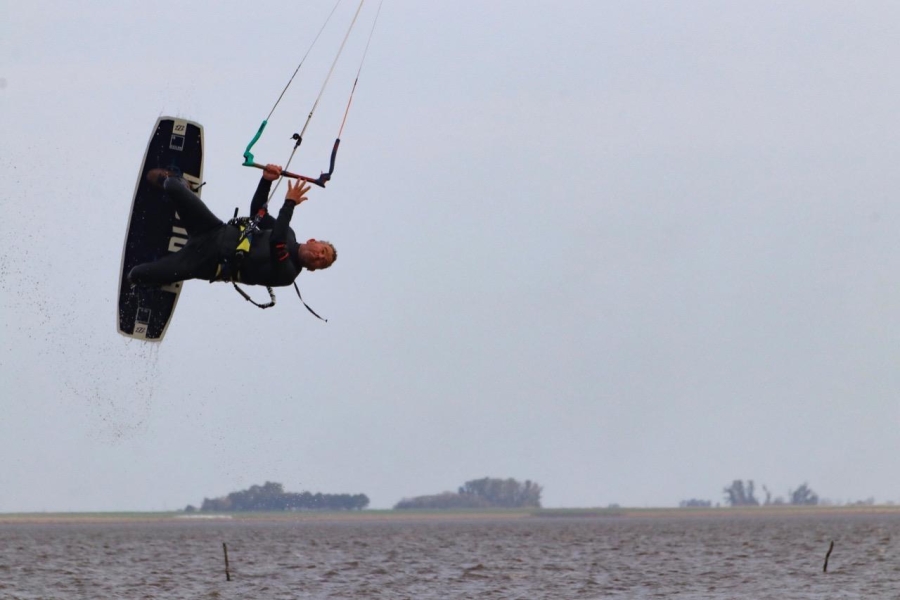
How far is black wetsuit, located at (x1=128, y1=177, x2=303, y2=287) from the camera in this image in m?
14.2

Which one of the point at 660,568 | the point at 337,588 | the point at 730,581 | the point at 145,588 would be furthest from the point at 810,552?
the point at 145,588

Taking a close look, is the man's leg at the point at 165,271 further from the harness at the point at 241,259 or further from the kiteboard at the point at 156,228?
the kiteboard at the point at 156,228

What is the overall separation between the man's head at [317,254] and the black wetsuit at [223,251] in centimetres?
15

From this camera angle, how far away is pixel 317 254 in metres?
13.9

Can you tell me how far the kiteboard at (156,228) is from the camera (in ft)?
58.7

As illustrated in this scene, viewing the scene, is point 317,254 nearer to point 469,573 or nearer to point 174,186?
point 174,186

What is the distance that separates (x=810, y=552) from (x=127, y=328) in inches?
2100

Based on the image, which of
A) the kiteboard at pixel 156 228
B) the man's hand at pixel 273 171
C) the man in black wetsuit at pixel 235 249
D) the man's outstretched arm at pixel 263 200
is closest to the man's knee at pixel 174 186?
the man in black wetsuit at pixel 235 249

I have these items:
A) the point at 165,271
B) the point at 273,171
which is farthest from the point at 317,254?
the point at 165,271

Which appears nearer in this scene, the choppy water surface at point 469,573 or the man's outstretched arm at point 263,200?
the man's outstretched arm at point 263,200

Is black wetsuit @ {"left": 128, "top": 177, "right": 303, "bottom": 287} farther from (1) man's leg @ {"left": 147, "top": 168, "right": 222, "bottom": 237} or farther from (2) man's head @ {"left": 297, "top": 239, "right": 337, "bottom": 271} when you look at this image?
(2) man's head @ {"left": 297, "top": 239, "right": 337, "bottom": 271}

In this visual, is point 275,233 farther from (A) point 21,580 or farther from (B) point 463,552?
(B) point 463,552

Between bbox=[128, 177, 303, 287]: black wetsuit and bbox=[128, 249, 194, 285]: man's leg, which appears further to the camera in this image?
bbox=[128, 249, 194, 285]: man's leg

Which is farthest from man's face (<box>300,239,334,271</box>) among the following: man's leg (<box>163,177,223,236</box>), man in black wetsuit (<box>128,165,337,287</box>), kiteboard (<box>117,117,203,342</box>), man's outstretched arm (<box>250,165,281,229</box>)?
kiteboard (<box>117,117,203,342</box>)
